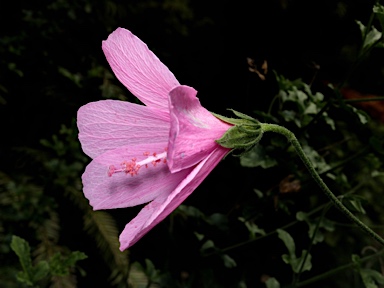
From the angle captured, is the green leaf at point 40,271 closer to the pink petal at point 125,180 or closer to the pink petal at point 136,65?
the pink petal at point 125,180

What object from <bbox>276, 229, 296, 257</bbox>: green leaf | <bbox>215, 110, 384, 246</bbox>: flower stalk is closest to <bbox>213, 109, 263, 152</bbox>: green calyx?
<bbox>215, 110, 384, 246</bbox>: flower stalk

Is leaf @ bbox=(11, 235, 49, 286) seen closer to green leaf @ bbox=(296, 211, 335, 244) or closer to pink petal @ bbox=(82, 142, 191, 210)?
pink petal @ bbox=(82, 142, 191, 210)

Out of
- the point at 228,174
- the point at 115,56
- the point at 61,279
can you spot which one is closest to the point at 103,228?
the point at 61,279

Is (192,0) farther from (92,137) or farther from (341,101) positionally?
(92,137)

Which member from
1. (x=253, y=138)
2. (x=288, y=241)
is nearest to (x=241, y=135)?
(x=253, y=138)

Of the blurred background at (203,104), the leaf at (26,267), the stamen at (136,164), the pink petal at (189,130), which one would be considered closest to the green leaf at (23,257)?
the leaf at (26,267)

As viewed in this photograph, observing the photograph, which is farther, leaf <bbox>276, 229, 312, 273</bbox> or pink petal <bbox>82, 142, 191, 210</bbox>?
leaf <bbox>276, 229, 312, 273</bbox>

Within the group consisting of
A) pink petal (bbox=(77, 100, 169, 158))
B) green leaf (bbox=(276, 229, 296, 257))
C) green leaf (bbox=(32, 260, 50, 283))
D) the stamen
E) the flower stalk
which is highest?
pink petal (bbox=(77, 100, 169, 158))

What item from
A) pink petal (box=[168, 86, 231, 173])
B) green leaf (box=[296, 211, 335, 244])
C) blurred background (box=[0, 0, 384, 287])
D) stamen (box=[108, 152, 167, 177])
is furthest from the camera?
blurred background (box=[0, 0, 384, 287])
